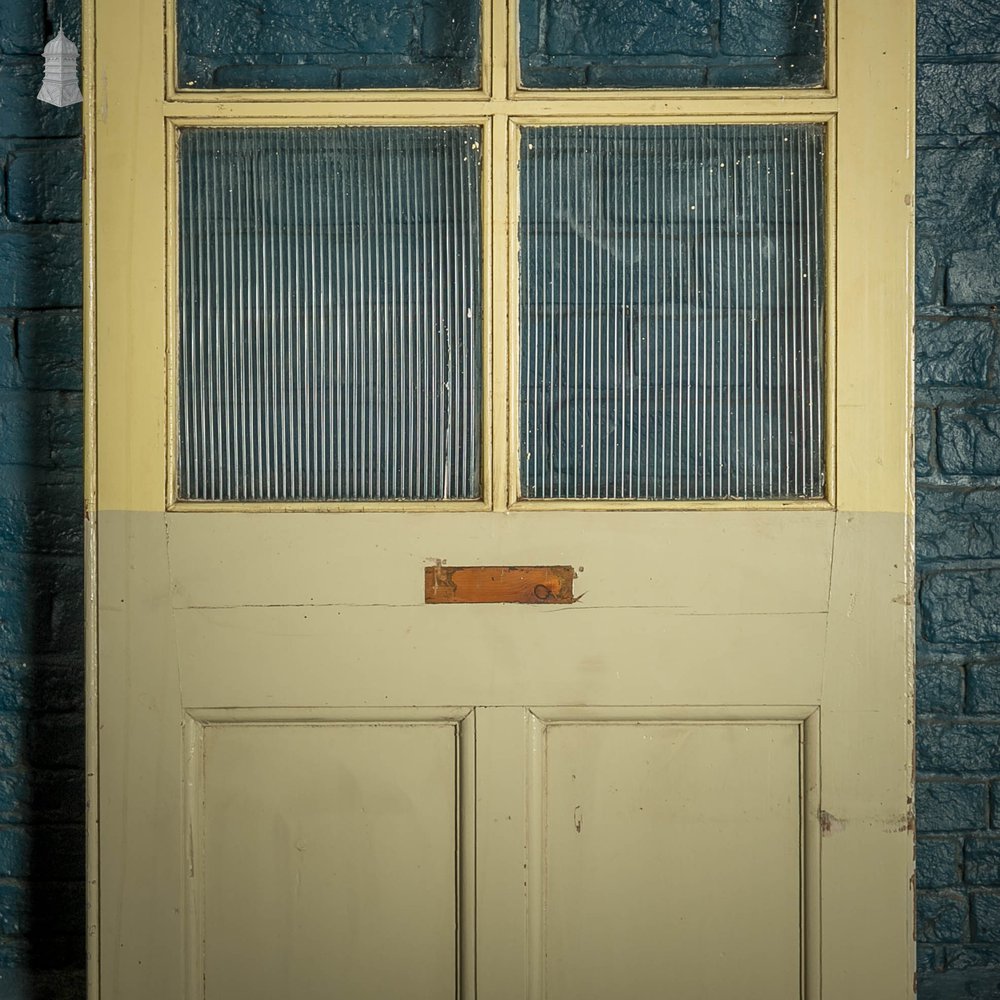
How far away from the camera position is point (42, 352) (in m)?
1.76

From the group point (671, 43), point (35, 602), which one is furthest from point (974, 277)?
point (35, 602)

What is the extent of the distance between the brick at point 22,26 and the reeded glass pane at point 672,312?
3.09 ft

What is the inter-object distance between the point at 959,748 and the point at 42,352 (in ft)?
5.89

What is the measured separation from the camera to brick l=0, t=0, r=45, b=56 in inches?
68.6

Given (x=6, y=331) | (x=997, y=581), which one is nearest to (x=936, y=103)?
(x=997, y=581)

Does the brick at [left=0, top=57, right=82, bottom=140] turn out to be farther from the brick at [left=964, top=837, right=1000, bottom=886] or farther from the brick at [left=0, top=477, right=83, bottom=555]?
the brick at [left=964, top=837, right=1000, bottom=886]

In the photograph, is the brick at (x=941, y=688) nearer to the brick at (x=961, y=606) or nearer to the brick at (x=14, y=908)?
the brick at (x=961, y=606)

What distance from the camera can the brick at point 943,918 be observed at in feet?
5.83

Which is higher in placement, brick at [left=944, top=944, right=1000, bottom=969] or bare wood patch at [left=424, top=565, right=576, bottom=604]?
bare wood patch at [left=424, top=565, right=576, bottom=604]

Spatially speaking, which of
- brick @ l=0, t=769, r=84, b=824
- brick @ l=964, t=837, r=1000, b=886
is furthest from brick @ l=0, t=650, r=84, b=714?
brick @ l=964, t=837, r=1000, b=886

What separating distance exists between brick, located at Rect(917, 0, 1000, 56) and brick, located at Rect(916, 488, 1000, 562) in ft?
2.58

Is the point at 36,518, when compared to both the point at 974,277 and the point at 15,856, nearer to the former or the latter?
the point at 15,856

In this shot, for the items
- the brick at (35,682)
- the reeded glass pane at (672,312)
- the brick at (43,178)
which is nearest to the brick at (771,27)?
the reeded glass pane at (672,312)

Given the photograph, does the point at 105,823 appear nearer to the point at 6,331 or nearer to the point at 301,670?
the point at 301,670
